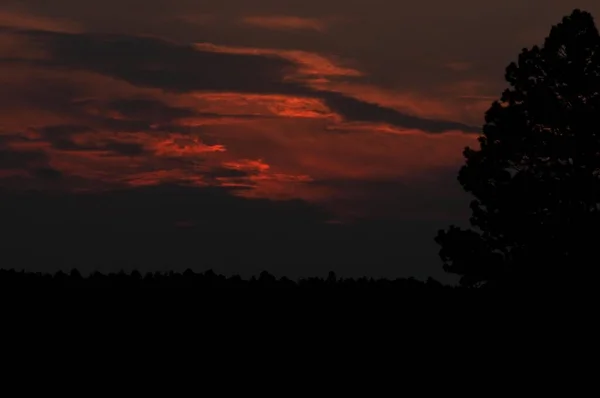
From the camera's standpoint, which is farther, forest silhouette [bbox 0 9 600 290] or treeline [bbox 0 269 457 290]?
forest silhouette [bbox 0 9 600 290]

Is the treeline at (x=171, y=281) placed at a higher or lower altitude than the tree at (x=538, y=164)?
lower

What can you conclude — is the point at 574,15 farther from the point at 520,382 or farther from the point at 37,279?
the point at 37,279

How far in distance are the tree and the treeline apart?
16566mm

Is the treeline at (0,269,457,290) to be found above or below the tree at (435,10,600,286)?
below

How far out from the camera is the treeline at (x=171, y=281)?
65.3ft

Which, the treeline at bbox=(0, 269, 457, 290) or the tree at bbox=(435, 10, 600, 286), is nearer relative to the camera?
the treeline at bbox=(0, 269, 457, 290)

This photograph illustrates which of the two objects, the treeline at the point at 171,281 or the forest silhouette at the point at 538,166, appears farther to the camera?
the forest silhouette at the point at 538,166

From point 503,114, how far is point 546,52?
3.09 m

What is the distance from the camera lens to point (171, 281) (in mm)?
21219

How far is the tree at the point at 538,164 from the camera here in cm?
3997

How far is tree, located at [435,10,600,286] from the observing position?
40.0 m

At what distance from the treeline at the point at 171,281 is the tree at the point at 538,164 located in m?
16.6

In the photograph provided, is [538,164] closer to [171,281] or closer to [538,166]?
[538,166]

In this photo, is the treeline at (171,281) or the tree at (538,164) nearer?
the treeline at (171,281)
